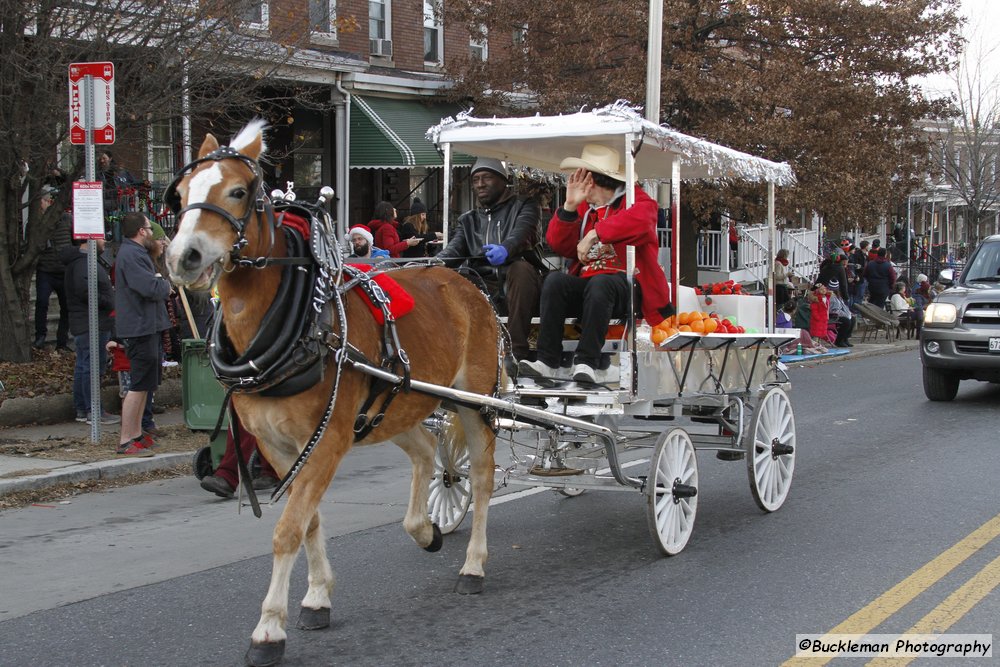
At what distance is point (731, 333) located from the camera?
24.0 ft

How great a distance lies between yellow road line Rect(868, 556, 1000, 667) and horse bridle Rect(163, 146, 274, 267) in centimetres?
333

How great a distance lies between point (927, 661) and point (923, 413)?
8.75 m

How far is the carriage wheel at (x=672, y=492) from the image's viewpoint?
631 cm

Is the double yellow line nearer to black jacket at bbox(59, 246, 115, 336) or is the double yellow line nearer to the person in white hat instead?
the person in white hat

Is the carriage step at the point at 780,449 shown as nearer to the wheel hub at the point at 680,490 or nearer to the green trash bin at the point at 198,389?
the wheel hub at the point at 680,490

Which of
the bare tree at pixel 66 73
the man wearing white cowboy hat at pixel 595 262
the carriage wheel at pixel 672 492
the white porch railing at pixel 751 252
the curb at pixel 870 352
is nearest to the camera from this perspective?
the carriage wheel at pixel 672 492

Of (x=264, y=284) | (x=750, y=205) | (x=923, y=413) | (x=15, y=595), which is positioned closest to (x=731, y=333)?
(x=264, y=284)

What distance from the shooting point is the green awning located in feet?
60.9

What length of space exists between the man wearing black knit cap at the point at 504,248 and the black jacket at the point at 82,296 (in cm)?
543

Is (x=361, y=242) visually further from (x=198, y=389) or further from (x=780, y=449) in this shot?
(x=780, y=449)

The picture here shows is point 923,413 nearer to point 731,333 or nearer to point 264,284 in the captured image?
point 731,333

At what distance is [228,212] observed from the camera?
4492mm

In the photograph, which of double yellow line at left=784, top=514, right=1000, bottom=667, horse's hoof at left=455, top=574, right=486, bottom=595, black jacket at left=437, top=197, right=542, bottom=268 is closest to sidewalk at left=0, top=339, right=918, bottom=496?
black jacket at left=437, top=197, right=542, bottom=268

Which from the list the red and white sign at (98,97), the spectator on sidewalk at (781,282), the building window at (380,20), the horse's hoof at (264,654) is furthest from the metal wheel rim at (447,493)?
the building window at (380,20)
